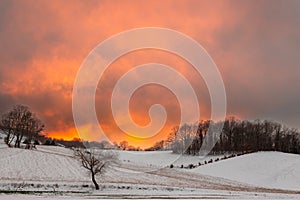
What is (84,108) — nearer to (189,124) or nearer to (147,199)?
(147,199)

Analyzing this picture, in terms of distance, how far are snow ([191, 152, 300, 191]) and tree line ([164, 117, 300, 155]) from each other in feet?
112

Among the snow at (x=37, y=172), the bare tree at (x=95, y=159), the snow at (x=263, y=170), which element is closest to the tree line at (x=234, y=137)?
the snow at (x=263, y=170)

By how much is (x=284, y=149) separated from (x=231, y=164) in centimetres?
5124

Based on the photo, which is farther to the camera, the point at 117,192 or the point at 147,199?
the point at 117,192

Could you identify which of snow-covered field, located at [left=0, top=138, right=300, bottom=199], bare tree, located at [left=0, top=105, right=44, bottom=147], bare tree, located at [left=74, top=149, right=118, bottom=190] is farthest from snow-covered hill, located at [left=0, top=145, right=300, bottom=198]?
bare tree, located at [left=0, top=105, right=44, bottom=147]

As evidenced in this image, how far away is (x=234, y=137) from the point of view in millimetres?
122188

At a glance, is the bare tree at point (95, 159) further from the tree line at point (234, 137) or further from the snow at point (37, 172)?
the tree line at point (234, 137)

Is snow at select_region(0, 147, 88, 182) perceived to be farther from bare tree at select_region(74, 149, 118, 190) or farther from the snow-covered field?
bare tree at select_region(74, 149, 118, 190)

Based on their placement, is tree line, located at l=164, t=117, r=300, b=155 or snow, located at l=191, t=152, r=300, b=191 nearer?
snow, located at l=191, t=152, r=300, b=191

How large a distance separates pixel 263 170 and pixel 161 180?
2751cm

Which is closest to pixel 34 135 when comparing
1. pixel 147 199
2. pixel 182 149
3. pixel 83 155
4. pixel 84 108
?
pixel 182 149

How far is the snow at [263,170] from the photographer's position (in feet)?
199

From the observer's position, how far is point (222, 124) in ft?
449

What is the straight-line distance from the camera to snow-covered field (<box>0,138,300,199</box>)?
37.2 metres
